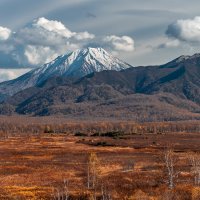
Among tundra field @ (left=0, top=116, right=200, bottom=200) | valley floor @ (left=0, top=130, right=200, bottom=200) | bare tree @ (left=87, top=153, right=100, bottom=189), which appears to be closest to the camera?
tundra field @ (left=0, top=116, right=200, bottom=200)

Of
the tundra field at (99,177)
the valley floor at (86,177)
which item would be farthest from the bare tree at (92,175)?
the valley floor at (86,177)

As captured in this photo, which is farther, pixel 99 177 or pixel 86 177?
pixel 86 177

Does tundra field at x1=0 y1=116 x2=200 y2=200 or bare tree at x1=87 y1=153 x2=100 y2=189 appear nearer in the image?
tundra field at x1=0 y1=116 x2=200 y2=200

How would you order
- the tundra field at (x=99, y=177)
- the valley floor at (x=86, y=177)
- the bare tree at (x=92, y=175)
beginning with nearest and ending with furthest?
the tundra field at (x=99, y=177) → the valley floor at (x=86, y=177) → the bare tree at (x=92, y=175)

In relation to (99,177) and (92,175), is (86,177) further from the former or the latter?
(92,175)

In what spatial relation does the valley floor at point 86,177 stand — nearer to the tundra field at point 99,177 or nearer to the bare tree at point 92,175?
the tundra field at point 99,177

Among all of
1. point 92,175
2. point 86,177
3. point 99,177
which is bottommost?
point 86,177

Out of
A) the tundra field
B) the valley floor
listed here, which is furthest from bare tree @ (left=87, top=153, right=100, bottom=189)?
the valley floor

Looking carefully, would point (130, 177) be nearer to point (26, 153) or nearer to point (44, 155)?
point (44, 155)

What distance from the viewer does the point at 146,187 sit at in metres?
80.2

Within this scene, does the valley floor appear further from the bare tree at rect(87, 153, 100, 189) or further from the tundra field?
the bare tree at rect(87, 153, 100, 189)

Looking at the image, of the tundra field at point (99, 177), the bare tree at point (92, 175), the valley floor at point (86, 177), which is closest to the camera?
the tundra field at point (99, 177)

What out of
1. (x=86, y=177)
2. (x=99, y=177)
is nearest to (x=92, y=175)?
(x=99, y=177)

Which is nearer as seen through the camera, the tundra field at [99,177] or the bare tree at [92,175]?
the tundra field at [99,177]
